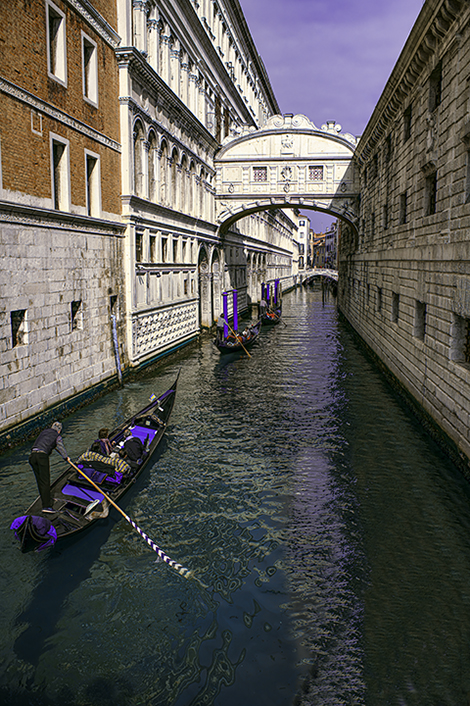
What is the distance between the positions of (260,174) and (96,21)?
521 inches

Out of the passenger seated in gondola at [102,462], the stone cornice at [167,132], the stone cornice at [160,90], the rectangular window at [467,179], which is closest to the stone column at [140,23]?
the stone cornice at [160,90]

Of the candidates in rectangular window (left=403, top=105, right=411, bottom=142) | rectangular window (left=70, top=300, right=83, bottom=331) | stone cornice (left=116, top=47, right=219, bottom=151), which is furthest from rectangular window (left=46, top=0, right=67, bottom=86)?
rectangular window (left=403, top=105, right=411, bottom=142)

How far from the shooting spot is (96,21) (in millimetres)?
12359

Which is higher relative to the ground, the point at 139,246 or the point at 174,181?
the point at 174,181

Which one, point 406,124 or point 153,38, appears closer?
point 406,124

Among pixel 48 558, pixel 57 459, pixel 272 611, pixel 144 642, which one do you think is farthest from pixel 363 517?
pixel 57 459

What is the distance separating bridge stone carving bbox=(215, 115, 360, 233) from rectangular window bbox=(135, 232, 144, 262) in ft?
34.5

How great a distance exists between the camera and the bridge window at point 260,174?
80.8 feet

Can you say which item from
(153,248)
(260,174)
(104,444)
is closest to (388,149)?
(153,248)

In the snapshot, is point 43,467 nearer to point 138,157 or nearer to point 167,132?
point 138,157

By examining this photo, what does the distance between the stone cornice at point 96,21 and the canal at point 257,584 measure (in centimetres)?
890

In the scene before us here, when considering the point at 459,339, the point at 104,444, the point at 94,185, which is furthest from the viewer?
the point at 94,185

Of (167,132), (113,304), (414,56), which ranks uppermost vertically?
(167,132)

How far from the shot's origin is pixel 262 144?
956 inches
